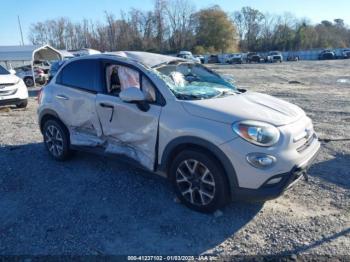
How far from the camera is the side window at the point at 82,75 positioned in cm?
488

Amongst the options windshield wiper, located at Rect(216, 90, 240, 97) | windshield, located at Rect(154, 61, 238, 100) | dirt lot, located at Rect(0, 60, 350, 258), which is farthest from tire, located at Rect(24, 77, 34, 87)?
windshield wiper, located at Rect(216, 90, 240, 97)

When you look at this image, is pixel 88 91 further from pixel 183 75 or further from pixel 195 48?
pixel 195 48

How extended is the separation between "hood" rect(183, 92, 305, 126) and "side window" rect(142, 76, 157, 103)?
→ 0.46m

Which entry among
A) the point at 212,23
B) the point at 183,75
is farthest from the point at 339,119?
the point at 212,23

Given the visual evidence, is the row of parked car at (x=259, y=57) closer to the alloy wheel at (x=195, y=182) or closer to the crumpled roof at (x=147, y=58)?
the crumpled roof at (x=147, y=58)

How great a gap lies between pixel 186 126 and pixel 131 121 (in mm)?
895

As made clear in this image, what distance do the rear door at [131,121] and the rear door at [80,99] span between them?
0.17 meters

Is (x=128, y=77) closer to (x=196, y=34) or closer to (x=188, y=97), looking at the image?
(x=188, y=97)

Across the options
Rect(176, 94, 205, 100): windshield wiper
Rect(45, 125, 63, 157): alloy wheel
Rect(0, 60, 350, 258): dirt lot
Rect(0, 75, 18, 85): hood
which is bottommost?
Rect(0, 60, 350, 258): dirt lot

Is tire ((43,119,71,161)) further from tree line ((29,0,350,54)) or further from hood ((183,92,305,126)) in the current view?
tree line ((29,0,350,54))

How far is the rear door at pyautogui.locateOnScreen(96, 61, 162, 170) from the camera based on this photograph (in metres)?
4.10

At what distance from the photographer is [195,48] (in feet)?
276

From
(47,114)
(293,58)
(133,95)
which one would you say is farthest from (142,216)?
(293,58)

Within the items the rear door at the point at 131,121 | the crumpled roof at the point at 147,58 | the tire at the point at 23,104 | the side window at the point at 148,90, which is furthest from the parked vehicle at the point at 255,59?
the side window at the point at 148,90
